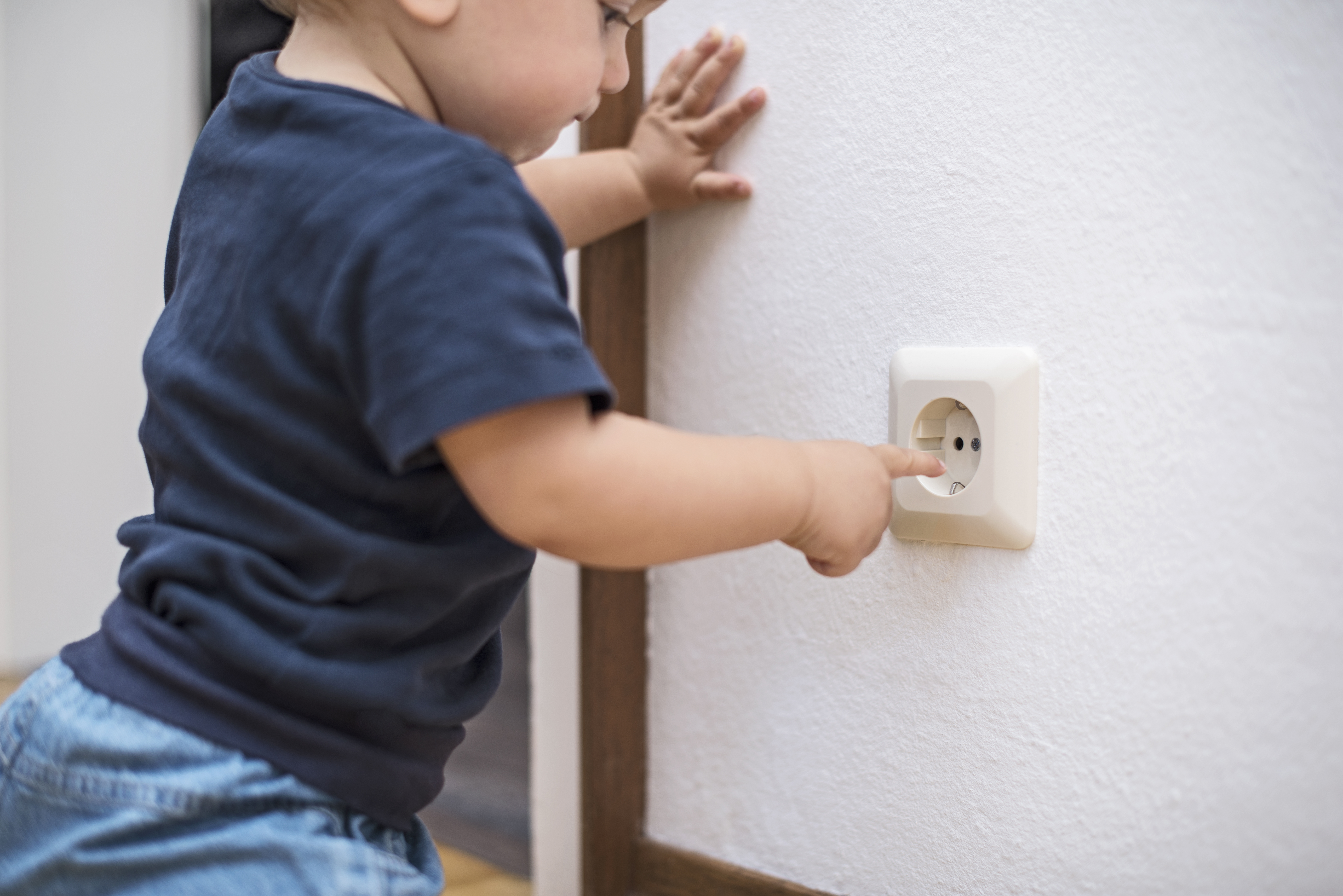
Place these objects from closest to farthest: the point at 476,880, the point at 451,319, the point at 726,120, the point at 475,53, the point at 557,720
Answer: the point at 451,319 → the point at 475,53 → the point at 726,120 → the point at 557,720 → the point at 476,880

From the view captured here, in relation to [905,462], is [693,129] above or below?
above

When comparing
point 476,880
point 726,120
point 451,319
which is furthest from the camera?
point 476,880

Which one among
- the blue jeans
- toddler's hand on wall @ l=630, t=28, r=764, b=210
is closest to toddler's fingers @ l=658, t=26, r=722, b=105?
toddler's hand on wall @ l=630, t=28, r=764, b=210

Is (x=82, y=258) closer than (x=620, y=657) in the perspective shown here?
No

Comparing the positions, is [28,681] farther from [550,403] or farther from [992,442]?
[992,442]

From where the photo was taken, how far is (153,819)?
385 mm

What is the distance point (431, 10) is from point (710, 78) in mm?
223

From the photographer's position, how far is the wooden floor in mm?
832

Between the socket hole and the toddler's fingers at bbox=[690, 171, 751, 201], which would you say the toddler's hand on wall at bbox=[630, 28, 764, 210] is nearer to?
the toddler's fingers at bbox=[690, 171, 751, 201]

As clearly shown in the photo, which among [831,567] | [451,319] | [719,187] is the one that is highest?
[719,187]

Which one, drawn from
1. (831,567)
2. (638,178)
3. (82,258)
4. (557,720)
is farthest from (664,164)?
(82,258)

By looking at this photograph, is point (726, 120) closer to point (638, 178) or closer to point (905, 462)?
point (638, 178)

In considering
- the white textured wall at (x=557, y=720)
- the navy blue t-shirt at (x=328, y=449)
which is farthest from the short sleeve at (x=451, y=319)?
the white textured wall at (x=557, y=720)

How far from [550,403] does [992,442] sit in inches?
9.4
